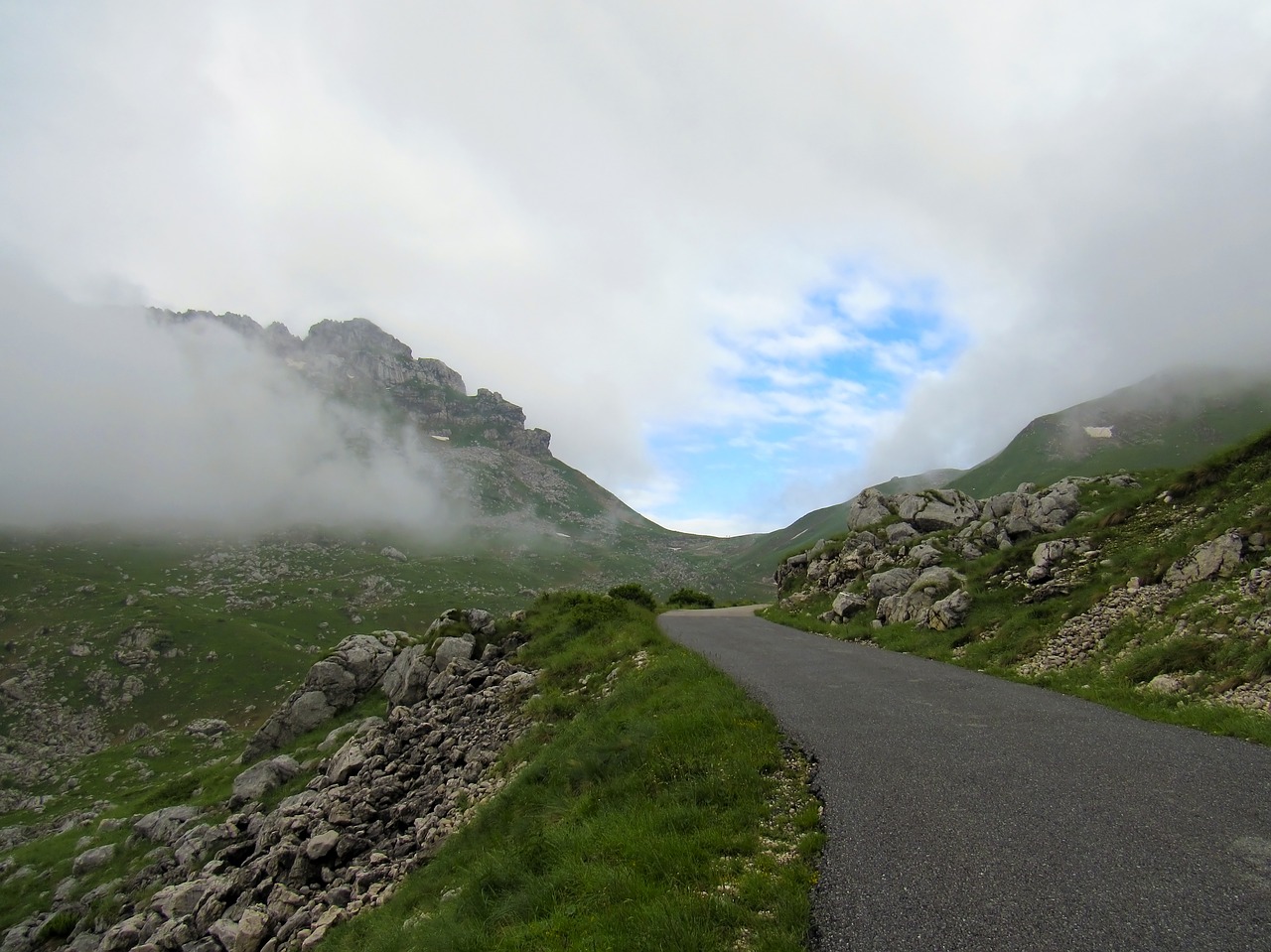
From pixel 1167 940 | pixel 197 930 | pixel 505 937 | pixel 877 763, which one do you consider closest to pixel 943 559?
pixel 877 763

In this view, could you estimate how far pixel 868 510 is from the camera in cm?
4706

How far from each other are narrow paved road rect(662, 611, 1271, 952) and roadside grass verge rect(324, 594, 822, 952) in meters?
0.77

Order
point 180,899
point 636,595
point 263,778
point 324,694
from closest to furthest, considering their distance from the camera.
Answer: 1. point 180,899
2. point 263,778
3. point 324,694
4. point 636,595

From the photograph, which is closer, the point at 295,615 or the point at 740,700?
the point at 740,700

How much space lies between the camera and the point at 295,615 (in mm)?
153875

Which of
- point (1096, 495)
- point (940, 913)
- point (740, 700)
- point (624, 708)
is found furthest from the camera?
point (1096, 495)

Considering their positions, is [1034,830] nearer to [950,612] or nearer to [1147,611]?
[1147,611]

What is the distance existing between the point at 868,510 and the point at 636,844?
42.8m

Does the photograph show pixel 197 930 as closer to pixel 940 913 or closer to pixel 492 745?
pixel 492 745

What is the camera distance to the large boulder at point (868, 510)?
45.8 metres

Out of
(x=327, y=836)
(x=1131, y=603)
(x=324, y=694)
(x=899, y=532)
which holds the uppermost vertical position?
(x=899, y=532)

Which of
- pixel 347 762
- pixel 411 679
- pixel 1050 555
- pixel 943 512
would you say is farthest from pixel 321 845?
pixel 943 512

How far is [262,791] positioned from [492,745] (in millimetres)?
14860

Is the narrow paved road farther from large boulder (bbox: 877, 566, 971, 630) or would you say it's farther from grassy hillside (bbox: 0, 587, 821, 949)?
large boulder (bbox: 877, 566, 971, 630)
